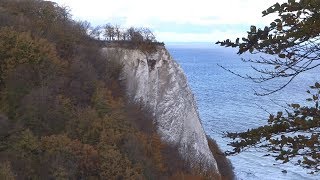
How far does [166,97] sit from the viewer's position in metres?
40.7

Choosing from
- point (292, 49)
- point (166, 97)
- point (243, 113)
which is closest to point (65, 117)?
point (166, 97)

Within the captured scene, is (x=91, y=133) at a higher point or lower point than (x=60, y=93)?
lower

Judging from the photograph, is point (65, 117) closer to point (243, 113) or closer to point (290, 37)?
point (290, 37)

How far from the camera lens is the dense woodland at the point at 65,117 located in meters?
24.4

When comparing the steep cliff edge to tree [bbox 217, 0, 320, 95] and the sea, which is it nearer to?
the sea

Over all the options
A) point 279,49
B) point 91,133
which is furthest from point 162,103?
point 279,49

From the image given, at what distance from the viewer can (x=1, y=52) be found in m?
30.0

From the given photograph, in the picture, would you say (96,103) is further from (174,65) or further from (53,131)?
(174,65)

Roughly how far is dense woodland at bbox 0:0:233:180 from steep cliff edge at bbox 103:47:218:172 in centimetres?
151

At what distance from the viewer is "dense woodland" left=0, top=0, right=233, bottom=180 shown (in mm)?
24359

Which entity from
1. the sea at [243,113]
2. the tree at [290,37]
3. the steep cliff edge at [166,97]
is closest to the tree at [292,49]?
the tree at [290,37]

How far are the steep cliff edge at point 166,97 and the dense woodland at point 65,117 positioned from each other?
59.3 inches

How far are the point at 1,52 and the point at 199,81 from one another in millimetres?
61694

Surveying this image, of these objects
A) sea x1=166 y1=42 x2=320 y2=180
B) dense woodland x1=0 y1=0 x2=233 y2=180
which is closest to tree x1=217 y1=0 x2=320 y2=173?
dense woodland x1=0 y1=0 x2=233 y2=180
